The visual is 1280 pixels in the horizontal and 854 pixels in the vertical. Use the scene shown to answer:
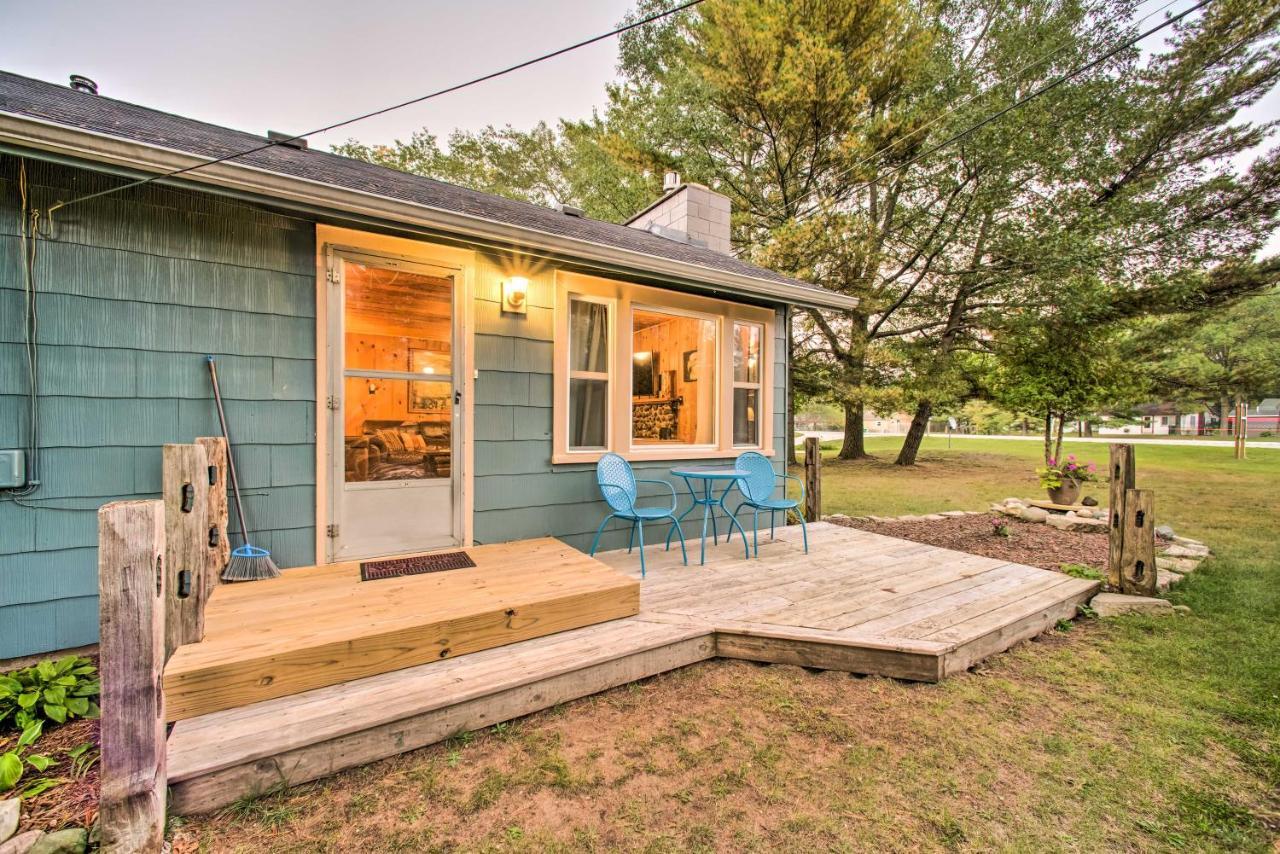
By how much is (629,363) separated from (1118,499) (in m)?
3.56

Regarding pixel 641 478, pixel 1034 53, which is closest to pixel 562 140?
pixel 1034 53

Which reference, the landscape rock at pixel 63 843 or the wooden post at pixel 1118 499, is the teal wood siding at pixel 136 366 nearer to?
the landscape rock at pixel 63 843

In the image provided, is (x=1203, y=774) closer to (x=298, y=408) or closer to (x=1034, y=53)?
(x=298, y=408)

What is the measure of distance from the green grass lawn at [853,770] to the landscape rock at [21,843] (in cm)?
36

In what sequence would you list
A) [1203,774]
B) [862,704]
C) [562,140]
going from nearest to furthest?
[1203,774]
[862,704]
[562,140]

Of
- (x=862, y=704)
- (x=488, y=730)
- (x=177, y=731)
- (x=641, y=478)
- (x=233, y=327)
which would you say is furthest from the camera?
(x=641, y=478)

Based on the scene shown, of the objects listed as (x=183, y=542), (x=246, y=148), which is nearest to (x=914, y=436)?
(x=246, y=148)

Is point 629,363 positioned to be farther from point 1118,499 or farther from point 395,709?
point 1118,499

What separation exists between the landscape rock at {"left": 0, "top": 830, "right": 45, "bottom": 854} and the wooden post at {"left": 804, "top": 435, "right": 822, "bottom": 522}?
199 inches

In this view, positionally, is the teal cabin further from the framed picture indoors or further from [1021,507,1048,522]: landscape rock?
[1021,507,1048,522]: landscape rock

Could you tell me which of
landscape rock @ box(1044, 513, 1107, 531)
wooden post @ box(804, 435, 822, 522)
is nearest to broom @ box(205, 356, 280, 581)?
wooden post @ box(804, 435, 822, 522)

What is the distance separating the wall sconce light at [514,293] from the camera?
3439 mm

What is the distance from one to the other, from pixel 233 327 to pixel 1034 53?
1395 centimetres

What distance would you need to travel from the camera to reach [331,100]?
9070mm
